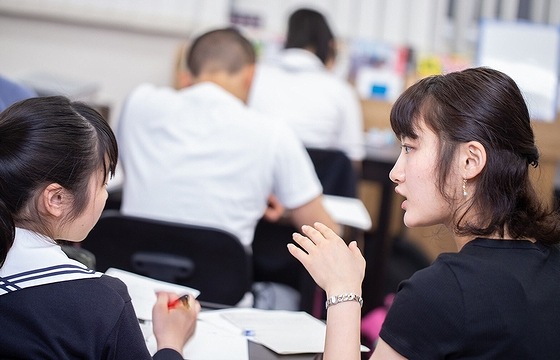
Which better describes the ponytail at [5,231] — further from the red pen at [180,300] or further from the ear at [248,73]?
the ear at [248,73]

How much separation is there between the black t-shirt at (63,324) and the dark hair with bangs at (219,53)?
5.11 ft

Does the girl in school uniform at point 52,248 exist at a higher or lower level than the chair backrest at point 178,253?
higher

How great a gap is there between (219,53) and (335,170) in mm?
700

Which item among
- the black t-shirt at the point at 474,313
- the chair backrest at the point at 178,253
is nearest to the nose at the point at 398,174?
the black t-shirt at the point at 474,313

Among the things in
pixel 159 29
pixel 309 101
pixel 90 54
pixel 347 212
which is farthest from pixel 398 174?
pixel 90 54

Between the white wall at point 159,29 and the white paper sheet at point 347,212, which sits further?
the white wall at point 159,29

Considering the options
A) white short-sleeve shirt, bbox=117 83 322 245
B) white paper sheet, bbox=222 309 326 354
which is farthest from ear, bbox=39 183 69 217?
white short-sleeve shirt, bbox=117 83 322 245

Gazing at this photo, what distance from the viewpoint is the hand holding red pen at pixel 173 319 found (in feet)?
4.59

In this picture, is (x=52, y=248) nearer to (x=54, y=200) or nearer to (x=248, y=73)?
(x=54, y=200)

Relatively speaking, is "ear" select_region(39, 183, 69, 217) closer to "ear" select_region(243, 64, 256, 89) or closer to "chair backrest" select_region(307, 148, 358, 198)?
"ear" select_region(243, 64, 256, 89)

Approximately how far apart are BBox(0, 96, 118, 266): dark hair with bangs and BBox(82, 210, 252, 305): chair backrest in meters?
0.82

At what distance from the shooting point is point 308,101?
3613 mm

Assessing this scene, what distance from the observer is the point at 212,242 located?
6.97 feet

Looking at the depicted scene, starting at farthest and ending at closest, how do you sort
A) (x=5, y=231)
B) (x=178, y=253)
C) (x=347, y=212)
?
1. (x=347, y=212)
2. (x=178, y=253)
3. (x=5, y=231)
